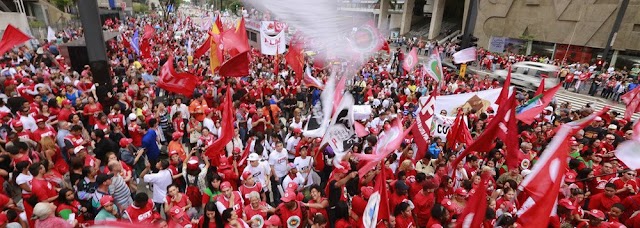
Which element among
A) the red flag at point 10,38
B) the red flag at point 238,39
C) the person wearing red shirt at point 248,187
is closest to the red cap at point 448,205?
the person wearing red shirt at point 248,187

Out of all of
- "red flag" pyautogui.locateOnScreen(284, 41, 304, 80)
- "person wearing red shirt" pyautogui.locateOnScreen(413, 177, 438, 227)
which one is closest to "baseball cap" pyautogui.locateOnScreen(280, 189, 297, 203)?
"person wearing red shirt" pyautogui.locateOnScreen(413, 177, 438, 227)

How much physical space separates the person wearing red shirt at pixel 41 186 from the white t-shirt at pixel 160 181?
1050 mm

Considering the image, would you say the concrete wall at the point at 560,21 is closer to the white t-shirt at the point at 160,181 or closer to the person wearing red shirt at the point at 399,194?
the person wearing red shirt at the point at 399,194

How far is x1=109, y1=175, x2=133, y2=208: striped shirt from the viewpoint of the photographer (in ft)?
15.3

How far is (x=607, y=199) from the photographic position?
17.0 ft

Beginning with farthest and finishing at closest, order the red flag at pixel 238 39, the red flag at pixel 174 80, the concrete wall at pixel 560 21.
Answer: the concrete wall at pixel 560 21
the red flag at pixel 238 39
the red flag at pixel 174 80

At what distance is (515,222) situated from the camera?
448 cm

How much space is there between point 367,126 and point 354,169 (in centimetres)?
294

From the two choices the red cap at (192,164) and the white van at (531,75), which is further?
the white van at (531,75)

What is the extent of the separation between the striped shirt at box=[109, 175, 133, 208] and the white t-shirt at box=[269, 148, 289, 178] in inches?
84.7

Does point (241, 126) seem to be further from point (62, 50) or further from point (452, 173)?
point (62, 50)

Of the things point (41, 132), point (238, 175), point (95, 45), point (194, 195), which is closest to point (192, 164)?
point (194, 195)

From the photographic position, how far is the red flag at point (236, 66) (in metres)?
8.95

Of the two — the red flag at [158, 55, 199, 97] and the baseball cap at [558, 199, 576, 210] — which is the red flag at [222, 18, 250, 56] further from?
the baseball cap at [558, 199, 576, 210]
